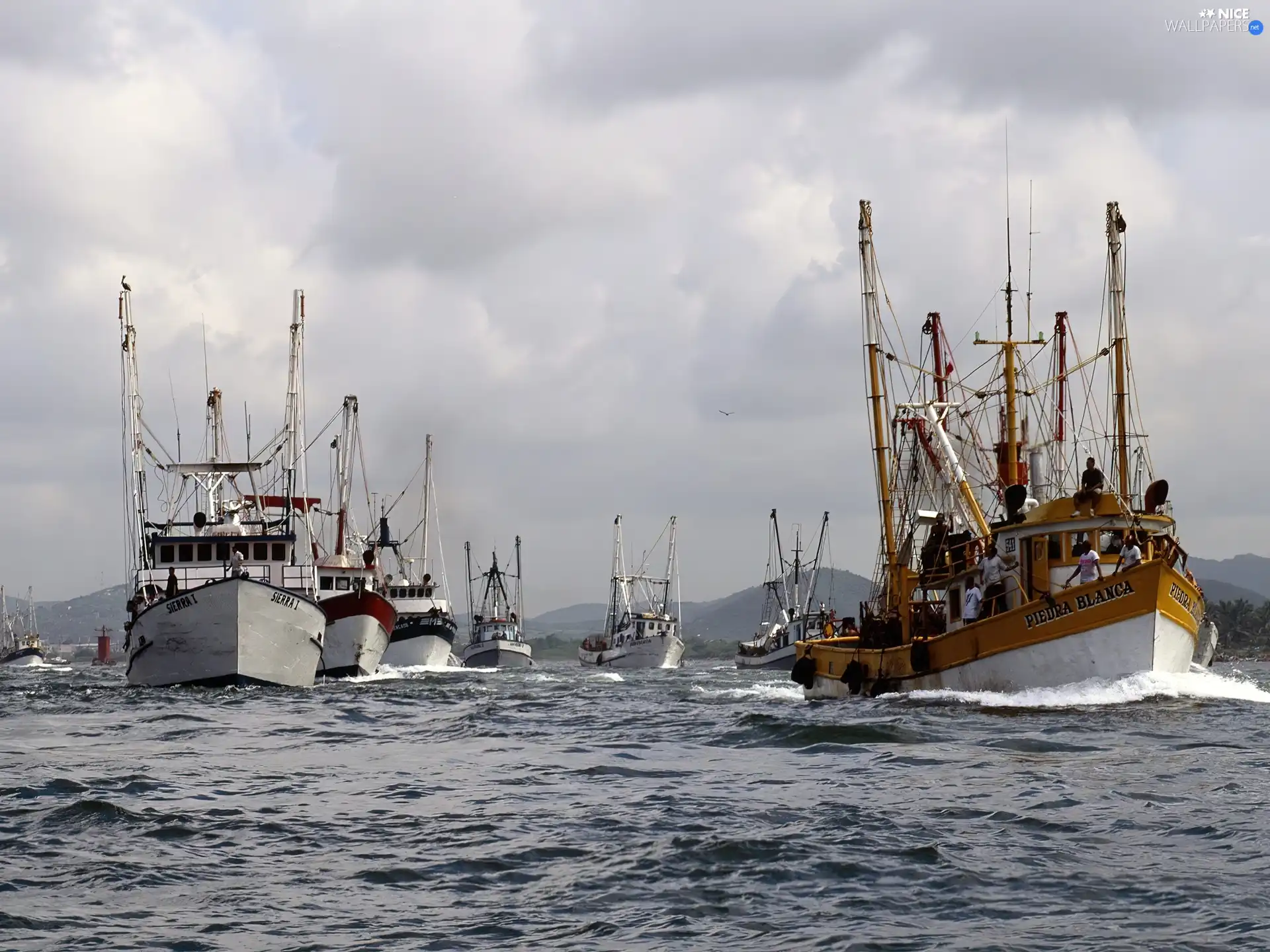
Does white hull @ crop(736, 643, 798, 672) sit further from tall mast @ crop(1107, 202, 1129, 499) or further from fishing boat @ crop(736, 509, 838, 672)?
tall mast @ crop(1107, 202, 1129, 499)

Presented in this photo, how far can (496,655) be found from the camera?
423ft

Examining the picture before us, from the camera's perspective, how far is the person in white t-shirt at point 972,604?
3625cm

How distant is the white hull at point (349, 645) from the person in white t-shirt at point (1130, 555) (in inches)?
1538

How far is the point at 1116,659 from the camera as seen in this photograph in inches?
1283

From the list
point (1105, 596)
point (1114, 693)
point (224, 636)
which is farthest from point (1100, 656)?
point (224, 636)

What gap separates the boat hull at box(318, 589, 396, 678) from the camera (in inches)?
2566

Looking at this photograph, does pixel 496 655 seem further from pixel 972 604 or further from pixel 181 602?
pixel 972 604

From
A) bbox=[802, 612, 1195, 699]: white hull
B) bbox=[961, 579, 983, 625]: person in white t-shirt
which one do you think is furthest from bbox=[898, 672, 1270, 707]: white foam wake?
bbox=[961, 579, 983, 625]: person in white t-shirt

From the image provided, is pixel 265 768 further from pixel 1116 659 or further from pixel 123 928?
pixel 1116 659

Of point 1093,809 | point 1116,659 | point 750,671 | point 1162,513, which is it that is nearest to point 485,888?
point 1093,809

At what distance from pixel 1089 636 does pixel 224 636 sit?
29544 mm

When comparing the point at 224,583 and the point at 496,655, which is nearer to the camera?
the point at 224,583

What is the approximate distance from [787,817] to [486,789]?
5.03m

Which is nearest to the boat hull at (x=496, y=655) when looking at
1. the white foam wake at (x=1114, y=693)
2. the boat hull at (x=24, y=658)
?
the boat hull at (x=24, y=658)
